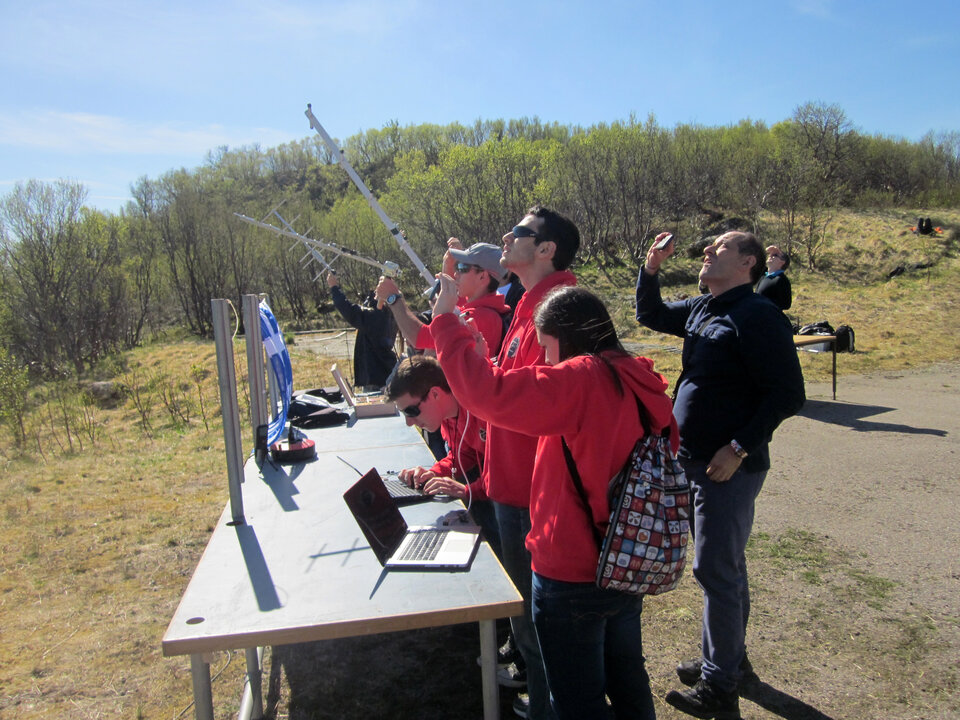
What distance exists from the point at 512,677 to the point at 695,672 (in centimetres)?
80

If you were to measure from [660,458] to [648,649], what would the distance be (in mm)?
1896

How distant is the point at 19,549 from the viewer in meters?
5.22

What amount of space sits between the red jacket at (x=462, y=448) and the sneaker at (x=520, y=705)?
0.96 metres

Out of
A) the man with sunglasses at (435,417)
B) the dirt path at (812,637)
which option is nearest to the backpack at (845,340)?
the dirt path at (812,637)

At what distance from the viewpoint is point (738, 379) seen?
2.54m

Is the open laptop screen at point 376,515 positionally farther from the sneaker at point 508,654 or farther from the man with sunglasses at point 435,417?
the sneaker at point 508,654

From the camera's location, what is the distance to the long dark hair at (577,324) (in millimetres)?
1755

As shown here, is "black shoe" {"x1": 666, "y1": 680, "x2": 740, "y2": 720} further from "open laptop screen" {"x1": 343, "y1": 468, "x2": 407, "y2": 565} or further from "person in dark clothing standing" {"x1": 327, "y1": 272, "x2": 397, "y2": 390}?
"person in dark clothing standing" {"x1": 327, "y1": 272, "x2": 397, "y2": 390}

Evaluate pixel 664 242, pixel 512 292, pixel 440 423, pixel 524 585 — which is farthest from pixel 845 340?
pixel 524 585

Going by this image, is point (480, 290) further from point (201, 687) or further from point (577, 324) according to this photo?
point (201, 687)

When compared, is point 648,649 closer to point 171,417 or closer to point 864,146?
point 171,417

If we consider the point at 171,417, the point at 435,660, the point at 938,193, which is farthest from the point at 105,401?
the point at 938,193

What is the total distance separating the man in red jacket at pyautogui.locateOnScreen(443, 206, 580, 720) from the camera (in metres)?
2.20

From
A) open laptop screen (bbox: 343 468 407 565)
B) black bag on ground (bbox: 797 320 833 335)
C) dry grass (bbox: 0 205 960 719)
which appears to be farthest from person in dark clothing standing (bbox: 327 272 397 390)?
black bag on ground (bbox: 797 320 833 335)
